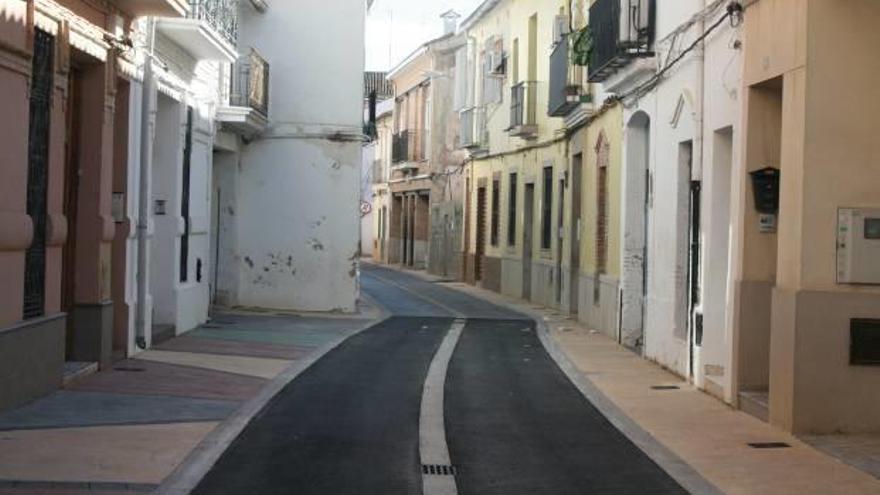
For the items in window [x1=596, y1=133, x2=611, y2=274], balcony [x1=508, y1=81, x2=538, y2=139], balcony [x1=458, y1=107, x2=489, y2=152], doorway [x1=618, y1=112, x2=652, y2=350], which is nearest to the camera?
doorway [x1=618, y1=112, x2=652, y2=350]

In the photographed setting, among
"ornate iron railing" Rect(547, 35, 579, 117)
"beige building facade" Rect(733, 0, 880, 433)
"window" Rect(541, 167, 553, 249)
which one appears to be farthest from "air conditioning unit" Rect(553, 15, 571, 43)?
"beige building facade" Rect(733, 0, 880, 433)

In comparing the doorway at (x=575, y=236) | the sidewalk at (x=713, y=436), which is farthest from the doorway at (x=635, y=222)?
the doorway at (x=575, y=236)

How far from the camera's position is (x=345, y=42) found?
21469 millimetres

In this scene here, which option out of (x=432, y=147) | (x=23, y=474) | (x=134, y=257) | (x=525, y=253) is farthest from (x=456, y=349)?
(x=432, y=147)

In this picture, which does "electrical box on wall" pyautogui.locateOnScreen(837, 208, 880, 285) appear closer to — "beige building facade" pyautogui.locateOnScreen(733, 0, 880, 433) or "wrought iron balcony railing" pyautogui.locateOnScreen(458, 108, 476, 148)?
"beige building facade" pyautogui.locateOnScreen(733, 0, 880, 433)

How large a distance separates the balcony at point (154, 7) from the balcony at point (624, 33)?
568 cm

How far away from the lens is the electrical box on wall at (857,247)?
30.0ft

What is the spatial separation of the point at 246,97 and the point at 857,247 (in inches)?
490

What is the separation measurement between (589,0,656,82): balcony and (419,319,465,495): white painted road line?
15.2ft

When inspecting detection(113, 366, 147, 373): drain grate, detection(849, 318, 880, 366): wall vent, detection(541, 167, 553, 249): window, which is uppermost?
detection(541, 167, 553, 249): window

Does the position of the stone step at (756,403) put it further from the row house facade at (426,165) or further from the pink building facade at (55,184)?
the row house facade at (426,165)

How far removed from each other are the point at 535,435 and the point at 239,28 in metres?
13.5

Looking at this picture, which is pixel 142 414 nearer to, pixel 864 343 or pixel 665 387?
pixel 665 387

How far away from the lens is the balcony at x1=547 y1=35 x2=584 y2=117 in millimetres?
20406
